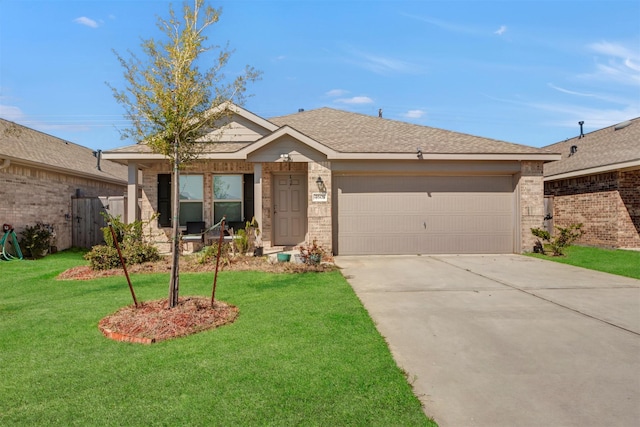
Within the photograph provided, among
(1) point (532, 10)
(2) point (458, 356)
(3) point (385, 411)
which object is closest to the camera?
(3) point (385, 411)

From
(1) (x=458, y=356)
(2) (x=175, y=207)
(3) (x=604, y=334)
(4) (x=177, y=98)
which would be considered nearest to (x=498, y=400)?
(1) (x=458, y=356)

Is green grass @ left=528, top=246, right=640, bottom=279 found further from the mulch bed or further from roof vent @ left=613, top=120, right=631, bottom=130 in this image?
the mulch bed

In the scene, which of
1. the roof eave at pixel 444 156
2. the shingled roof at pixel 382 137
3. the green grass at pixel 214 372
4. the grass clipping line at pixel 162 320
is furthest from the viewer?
the shingled roof at pixel 382 137

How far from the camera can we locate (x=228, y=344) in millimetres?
3809

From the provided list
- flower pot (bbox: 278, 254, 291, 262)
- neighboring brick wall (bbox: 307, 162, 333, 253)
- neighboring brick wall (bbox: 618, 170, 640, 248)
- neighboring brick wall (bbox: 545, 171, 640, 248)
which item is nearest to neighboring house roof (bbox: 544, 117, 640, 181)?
neighboring brick wall (bbox: 545, 171, 640, 248)

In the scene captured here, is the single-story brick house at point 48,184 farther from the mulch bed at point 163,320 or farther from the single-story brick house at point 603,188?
the single-story brick house at point 603,188

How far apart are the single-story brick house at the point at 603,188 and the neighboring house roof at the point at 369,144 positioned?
9.49 feet

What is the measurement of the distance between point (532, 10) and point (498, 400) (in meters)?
10.8

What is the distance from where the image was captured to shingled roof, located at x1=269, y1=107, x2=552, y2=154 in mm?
10758

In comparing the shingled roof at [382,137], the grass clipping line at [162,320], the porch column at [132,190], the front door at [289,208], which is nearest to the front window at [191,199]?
the porch column at [132,190]

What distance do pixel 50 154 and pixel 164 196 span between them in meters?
5.74

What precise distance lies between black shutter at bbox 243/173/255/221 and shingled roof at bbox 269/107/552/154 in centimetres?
239

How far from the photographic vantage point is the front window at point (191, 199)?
11469 mm

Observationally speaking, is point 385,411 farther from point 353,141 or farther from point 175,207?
point 353,141
